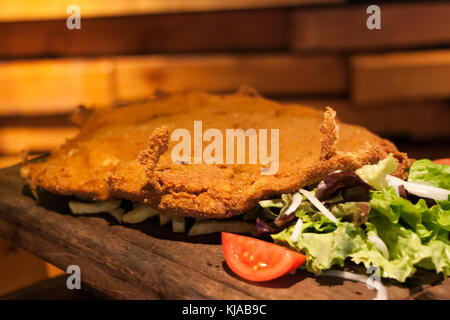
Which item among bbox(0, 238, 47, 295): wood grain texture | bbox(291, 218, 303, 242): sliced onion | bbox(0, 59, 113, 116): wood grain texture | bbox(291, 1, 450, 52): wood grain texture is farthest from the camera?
bbox(0, 59, 113, 116): wood grain texture

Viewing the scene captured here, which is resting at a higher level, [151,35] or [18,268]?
[151,35]

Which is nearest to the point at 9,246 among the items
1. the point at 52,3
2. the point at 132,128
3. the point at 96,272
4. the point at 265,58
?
the point at 132,128

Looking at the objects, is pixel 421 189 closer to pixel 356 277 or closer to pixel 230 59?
pixel 356 277

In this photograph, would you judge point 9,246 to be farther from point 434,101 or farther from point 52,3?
point 434,101

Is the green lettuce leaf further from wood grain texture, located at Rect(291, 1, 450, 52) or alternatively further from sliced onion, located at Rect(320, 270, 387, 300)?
wood grain texture, located at Rect(291, 1, 450, 52)

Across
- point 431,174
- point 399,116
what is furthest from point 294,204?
point 399,116

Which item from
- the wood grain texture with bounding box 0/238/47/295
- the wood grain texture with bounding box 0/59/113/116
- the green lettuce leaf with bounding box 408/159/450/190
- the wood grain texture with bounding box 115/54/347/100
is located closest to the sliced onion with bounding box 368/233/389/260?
the green lettuce leaf with bounding box 408/159/450/190
